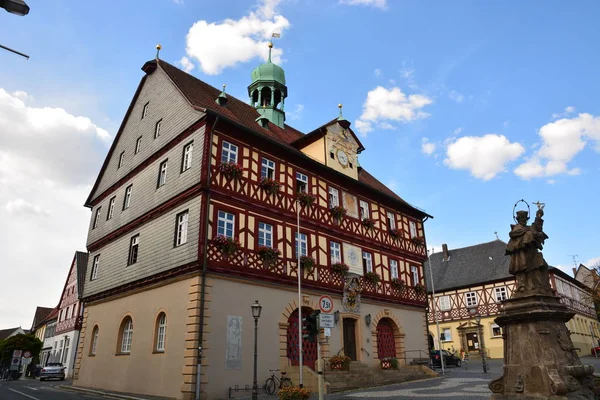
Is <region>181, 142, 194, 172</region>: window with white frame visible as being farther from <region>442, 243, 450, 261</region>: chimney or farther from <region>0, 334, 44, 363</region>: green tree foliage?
<region>0, 334, 44, 363</region>: green tree foliage

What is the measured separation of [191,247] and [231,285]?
6.86 ft

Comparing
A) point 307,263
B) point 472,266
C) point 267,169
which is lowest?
point 307,263

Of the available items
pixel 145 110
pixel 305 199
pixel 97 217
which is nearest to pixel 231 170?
pixel 305 199

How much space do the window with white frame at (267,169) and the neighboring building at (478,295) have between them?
1159 inches

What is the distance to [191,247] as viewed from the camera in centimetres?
1741

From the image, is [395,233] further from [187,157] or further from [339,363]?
[187,157]

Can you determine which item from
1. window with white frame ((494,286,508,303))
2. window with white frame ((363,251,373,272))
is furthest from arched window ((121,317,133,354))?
window with white frame ((494,286,508,303))

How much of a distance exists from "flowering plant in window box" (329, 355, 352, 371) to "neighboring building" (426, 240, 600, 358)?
26.4 m

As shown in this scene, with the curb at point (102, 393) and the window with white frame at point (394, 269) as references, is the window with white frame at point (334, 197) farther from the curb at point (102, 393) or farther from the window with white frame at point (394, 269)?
the curb at point (102, 393)

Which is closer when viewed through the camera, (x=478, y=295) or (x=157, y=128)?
(x=157, y=128)

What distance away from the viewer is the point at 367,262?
83.7 ft

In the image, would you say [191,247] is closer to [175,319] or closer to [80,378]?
[175,319]

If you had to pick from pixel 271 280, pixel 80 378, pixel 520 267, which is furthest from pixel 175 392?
pixel 520 267

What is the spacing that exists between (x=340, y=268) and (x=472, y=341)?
2683cm
